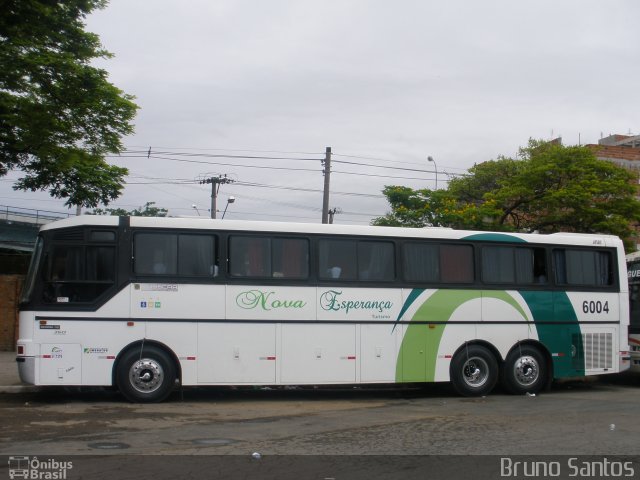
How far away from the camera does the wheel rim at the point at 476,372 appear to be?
47.1 ft

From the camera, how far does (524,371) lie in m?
14.7

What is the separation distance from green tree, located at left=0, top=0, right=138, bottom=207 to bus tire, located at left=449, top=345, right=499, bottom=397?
10.5 metres

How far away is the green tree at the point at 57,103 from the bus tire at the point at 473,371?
10530 millimetres

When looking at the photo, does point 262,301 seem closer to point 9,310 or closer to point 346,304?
point 346,304

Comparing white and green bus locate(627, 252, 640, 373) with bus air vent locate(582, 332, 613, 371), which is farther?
white and green bus locate(627, 252, 640, 373)

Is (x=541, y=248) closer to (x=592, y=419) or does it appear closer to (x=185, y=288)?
(x=592, y=419)

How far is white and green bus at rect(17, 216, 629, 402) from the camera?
40.8 feet

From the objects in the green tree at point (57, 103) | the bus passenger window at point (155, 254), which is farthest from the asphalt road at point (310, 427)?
the green tree at point (57, 103)

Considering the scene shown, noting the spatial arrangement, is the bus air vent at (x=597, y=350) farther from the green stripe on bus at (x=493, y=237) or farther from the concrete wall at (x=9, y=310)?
the concrete wall at (x=9, y=310)

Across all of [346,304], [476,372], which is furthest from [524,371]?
[346,304]
